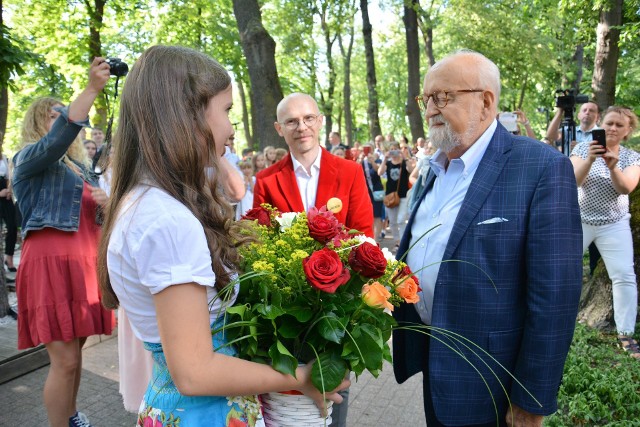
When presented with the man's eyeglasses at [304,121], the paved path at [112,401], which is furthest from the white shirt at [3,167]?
the man's eyeglasses at [304,121]

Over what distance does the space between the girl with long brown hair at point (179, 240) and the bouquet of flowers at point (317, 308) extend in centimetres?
7

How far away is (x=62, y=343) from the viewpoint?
3266 mm

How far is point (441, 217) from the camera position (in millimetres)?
2408

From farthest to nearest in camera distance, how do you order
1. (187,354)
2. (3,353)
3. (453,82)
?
(3,353) → (453,82) → (187,354)

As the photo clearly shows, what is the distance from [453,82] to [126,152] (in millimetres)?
1512

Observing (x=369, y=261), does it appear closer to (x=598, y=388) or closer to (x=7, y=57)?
(x=598, y=388)

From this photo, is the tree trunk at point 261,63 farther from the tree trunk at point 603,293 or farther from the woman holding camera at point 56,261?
the woman holding camera at point 56,261

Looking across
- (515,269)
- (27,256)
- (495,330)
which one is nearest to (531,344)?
(495,330)

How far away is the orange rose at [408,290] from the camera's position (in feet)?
5.69

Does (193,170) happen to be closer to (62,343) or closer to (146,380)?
(146,380)

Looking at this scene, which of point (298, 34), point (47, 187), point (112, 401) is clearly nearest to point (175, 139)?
point (47, 187)

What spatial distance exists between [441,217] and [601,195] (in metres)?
3.22

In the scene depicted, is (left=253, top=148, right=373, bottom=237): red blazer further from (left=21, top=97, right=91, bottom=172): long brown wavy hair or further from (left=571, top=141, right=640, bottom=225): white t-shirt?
(left=571, top=141, right=640, bottom=225): white t-shirt

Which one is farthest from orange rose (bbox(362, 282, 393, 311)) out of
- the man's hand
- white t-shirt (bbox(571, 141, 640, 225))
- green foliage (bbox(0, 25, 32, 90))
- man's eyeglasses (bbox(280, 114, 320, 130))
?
green foliage (bbox(0, 25, 32, 90))
